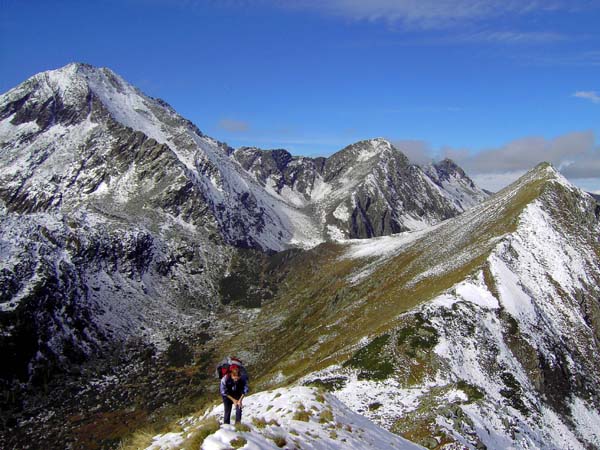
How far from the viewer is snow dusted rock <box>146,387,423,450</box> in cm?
1395

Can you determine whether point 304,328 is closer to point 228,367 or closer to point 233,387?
point 228,367

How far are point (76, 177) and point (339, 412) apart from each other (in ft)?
597

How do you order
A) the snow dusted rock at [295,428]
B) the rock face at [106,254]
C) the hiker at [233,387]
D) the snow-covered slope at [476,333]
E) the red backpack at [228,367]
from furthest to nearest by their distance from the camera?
the rock face at [106,254] < the snow-covered slope at [476,333] < the red backpack at [228,367] < the hiker at [233,387] < the snow dusted rock at [295,428]

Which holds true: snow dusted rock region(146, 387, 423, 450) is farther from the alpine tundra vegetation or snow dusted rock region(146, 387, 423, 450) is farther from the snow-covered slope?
the snow-covered slope

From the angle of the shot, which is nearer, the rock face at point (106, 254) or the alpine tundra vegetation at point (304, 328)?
the alpine tundra vegetation at point (304, 328)

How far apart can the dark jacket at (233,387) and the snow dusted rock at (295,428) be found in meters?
1.10

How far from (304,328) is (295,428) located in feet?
249

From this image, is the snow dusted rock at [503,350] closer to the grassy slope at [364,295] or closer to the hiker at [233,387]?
the grassy slope at [364,295]

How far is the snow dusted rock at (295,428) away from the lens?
45.8ft

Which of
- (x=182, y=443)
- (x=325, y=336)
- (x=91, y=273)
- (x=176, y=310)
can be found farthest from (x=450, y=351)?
(x=91, y=273)

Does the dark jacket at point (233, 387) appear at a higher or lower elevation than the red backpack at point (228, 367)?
lower

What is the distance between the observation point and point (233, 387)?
50.3 ft

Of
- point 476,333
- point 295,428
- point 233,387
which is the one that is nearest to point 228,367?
point 233,387

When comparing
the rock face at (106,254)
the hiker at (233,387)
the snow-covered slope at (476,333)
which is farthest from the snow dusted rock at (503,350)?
the rock face at (106,254)
